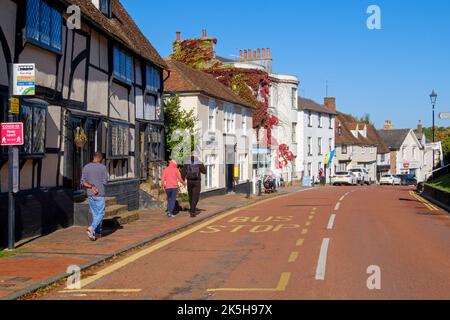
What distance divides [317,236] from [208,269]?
15.6 feet

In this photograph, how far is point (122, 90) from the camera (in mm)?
19266

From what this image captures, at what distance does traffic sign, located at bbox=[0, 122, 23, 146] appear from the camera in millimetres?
10508

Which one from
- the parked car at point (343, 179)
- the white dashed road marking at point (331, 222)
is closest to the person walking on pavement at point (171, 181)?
the white dashed road marking at point (331, 222)

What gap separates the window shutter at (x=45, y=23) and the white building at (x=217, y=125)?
594 inches

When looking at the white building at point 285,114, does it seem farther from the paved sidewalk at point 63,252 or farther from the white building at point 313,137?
the paved sidewalk at point 63,252

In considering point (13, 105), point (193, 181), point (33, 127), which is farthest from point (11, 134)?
point (193, 181)

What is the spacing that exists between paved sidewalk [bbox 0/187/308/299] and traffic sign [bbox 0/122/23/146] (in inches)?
84.4

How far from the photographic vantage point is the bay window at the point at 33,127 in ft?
40.2

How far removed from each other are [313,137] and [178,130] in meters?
35.3

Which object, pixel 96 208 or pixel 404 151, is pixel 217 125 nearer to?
pixel 96 208
